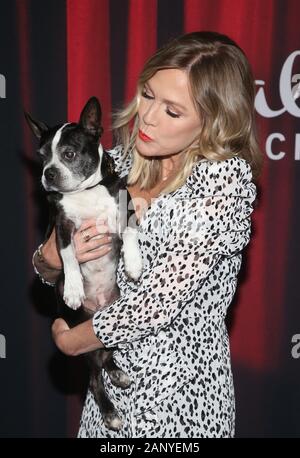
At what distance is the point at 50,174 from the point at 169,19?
974mm

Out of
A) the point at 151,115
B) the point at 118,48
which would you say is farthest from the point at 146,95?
the point at 118,48

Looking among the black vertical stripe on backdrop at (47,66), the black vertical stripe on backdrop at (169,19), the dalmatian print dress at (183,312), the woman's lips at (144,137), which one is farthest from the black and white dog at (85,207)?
the black vertical stripe on backdrop at (169,19)

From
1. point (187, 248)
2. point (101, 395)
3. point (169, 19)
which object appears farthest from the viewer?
point (169, 19)

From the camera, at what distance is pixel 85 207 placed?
1.76 m

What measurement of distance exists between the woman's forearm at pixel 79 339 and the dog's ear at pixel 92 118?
23.4 inches

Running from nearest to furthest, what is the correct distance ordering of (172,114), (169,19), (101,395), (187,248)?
1. (187,248)
2. (172,114)
3. (101,395)
4. (169,19)

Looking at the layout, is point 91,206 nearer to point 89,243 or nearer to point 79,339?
point 89,243

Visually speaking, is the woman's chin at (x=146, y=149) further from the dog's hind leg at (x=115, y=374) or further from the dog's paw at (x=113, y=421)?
the dog's paw at (x=113, y=421)

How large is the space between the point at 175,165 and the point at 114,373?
0.61 meters

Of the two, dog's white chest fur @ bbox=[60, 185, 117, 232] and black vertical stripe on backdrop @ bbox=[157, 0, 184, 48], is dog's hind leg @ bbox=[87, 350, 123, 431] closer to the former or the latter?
dog's white chest fur @ bbox=[60, 185, 117, 232]

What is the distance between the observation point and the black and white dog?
1695 millimetres
